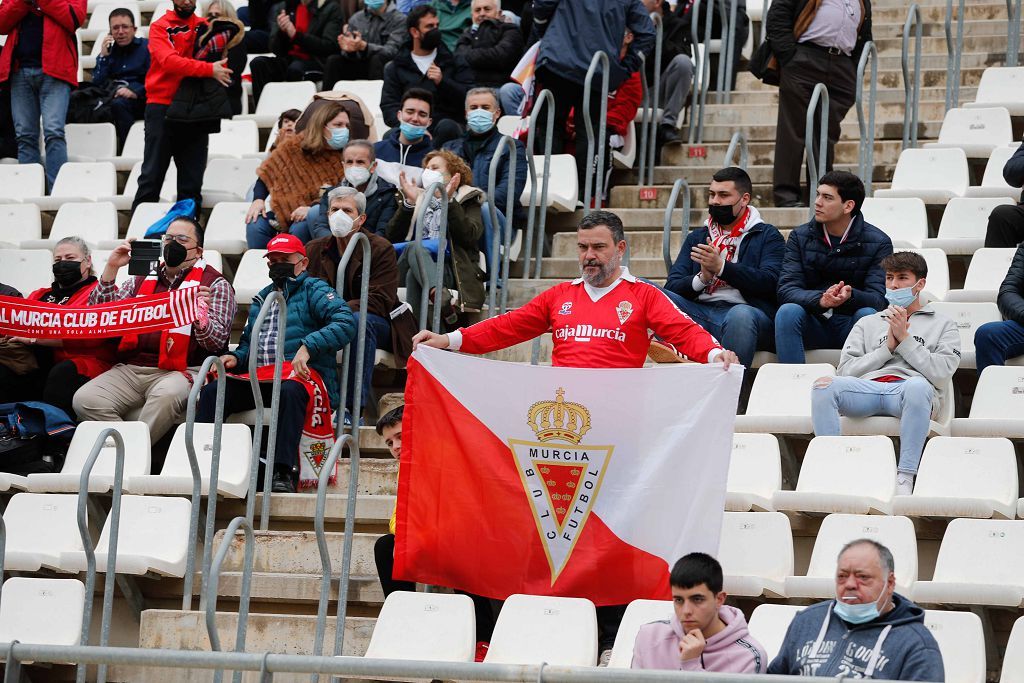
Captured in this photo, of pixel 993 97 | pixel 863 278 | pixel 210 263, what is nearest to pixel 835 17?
pixel 993 97

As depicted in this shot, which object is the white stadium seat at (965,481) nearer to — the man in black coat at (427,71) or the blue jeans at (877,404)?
the blue jeans at (877,404)

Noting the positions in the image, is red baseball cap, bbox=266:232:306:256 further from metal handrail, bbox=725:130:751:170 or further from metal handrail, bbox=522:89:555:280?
metal handrail, bbox=725:130:751:170

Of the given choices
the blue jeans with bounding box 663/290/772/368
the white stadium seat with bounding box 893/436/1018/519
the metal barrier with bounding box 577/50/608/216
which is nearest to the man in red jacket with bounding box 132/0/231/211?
the metal barrier with bounding box 577/50/608/216

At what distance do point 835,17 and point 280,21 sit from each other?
4.68m

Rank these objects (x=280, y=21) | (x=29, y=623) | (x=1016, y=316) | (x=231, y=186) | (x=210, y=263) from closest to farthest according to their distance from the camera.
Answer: (x=29, y=623)
(x=1016, y=316)
(x=210, y=263)
(x=231, y=186)
(x=280, y=21)

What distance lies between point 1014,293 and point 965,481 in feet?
4.58

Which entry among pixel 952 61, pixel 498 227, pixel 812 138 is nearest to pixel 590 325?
pixel 498 227

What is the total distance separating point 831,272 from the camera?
9805 mm

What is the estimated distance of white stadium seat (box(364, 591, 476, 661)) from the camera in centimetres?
786

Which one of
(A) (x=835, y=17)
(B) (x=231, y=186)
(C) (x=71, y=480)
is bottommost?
(C) (x=71, y=480)

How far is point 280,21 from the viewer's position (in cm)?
1474

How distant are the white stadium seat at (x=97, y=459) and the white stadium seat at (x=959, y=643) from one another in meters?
4.11

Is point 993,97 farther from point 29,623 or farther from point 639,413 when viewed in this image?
point 29,623

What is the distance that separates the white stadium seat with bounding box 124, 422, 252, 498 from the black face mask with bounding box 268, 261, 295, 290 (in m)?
0.77
